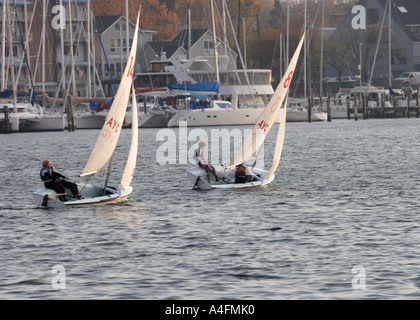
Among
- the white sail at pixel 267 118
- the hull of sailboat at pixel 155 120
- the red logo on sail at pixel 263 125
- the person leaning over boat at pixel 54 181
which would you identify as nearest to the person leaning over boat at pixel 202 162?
the white sail at pixel 267 118

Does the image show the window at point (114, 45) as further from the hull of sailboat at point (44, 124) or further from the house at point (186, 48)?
the hull of sailboat at point (44, 124)

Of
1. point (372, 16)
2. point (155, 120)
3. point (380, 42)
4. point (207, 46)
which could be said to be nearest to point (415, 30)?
point (372, 16)

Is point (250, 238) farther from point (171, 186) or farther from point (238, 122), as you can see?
point (238, 122)

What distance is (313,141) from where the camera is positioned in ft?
229

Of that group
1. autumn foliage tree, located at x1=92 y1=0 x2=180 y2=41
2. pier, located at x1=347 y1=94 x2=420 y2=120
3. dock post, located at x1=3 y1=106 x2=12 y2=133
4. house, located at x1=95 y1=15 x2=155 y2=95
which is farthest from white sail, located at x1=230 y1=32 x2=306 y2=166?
autumn foliage tree, located at x1=92 y1=0 x2=180 y2=41

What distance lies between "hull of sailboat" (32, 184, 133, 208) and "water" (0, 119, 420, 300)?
0.32 m

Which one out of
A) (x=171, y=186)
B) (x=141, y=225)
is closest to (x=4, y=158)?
(x=171, y=186)

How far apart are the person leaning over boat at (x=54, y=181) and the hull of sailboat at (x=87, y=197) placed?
0.18m

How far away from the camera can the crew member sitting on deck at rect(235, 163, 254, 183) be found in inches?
1260

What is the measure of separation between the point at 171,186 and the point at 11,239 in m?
14.1

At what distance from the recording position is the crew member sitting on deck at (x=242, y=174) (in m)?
32.0

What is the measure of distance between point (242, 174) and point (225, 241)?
9456mm

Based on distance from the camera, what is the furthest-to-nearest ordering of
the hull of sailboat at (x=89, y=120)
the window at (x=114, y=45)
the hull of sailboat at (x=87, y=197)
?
the window at (x=114, y=45)
the hull of sailboat at (x=89, y=120)
the hull of sailboat at (x=87, y=197)
